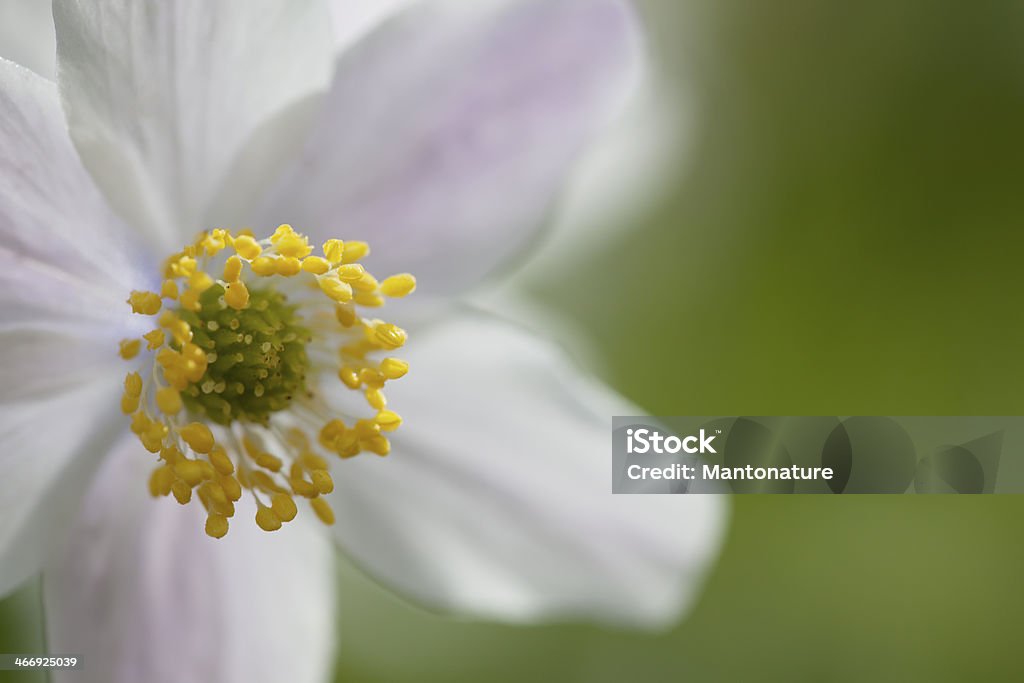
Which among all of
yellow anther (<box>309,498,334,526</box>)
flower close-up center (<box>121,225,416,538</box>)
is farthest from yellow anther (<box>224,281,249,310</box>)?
yellow anther (<box>309,498,334,526</box>)

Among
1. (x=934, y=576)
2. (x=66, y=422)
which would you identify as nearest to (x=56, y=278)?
(x=66, y=422)

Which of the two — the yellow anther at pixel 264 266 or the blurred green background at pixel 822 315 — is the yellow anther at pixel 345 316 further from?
the blurred green background at pixel 822 315

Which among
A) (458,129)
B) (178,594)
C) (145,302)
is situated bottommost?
(178,594)

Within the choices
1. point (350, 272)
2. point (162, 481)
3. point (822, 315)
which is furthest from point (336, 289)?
point (822, 315)

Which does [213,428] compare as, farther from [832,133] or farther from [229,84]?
[832,133]

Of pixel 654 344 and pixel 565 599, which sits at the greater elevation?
pixel 654 344

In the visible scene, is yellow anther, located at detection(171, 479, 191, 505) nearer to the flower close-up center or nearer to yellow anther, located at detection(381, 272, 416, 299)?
the flower close-up center

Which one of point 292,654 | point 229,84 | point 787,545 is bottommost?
point 292,654

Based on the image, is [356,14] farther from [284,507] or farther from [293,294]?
[284,507]
